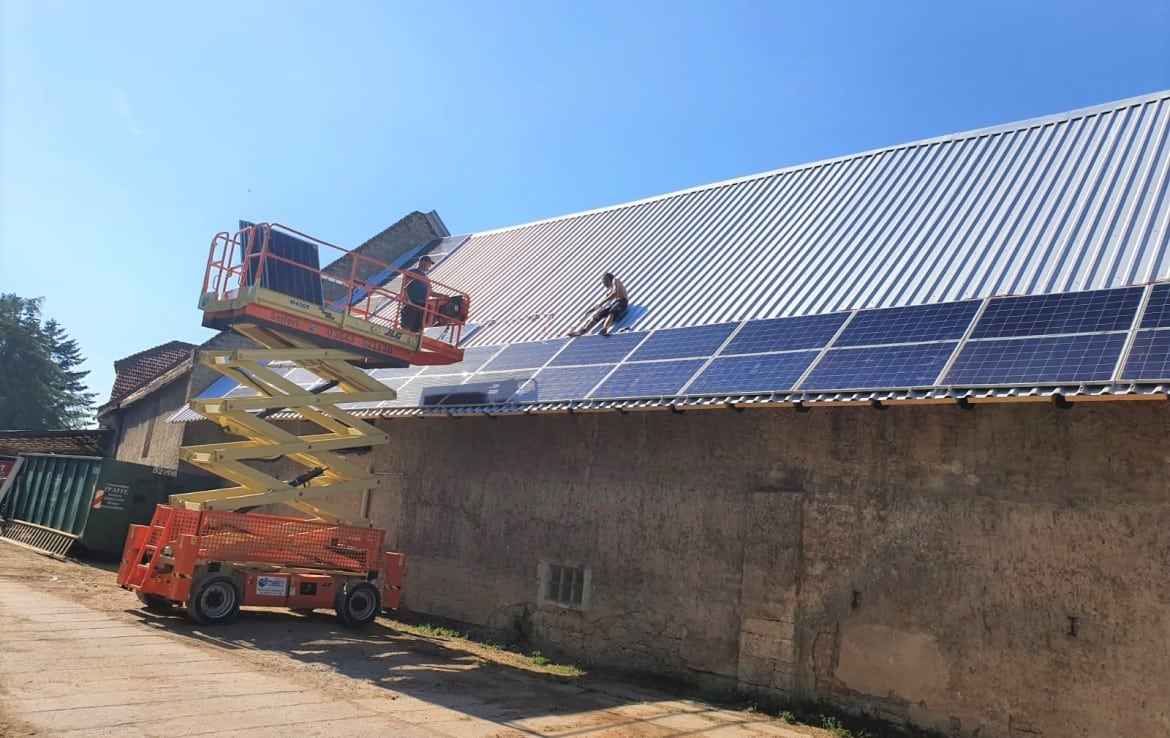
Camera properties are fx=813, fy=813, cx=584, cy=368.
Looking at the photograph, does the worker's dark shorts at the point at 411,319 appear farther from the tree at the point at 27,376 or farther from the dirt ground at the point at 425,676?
the tree at the point at 27,376

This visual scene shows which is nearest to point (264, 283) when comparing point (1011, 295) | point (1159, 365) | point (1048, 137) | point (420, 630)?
point (420, 630)

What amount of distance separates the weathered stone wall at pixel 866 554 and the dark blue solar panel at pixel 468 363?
193 cm

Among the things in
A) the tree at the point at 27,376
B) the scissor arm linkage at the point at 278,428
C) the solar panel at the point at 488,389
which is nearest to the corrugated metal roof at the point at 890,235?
the solar panel at the point at 488,389

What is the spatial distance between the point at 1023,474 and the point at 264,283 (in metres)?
9.70

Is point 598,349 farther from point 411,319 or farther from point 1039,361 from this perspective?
Result: point 1039,361

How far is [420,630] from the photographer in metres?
12.6

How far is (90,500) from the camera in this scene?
55.9 feet

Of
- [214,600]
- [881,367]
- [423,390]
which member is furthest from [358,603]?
[881,367]

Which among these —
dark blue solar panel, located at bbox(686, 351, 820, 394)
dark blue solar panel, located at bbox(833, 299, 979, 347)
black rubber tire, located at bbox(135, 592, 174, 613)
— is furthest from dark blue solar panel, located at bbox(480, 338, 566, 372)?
black rubber tire, located at bbox(135, 592, 174, 613)

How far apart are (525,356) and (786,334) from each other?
4587mm

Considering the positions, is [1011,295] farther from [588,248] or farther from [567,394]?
[588,248]

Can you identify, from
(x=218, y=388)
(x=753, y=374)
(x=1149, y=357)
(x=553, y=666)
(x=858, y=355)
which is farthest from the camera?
(x=218, y=388)

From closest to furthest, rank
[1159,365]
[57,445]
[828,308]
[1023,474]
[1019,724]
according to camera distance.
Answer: [1159,365] → [1019,724] → [1023,474] → [828,308] → [57,445]

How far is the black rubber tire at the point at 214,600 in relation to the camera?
35.2 feet
